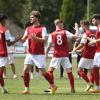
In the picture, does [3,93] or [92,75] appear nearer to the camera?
[3,93]

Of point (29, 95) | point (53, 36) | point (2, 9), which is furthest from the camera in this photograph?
point (2, 9)

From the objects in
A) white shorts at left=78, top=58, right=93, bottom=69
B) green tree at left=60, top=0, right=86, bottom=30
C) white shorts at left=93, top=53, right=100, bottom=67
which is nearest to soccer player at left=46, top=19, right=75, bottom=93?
white shorts at left=93, top=53, right=100, bottom=67

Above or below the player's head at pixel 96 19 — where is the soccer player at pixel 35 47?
below

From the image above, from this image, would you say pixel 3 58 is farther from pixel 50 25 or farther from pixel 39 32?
pixel 50 25

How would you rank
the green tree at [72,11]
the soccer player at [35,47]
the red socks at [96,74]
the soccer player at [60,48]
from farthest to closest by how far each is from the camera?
the green tree at [72,11] → the soccer player at [60,48] → the red socks at [96,74] → the soccer player at [35,47]

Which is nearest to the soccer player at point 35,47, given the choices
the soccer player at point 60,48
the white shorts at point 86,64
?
the soccer player at point 60,48

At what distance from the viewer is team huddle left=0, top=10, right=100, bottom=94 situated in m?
18.0

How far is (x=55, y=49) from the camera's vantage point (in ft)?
62.5

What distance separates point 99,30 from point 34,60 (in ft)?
6.92

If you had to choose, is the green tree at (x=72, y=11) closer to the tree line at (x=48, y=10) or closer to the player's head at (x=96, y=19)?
the tree line at (x=48, y=10)

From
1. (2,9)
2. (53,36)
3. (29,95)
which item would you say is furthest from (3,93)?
(2,9)

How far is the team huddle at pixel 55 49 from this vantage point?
18000mm

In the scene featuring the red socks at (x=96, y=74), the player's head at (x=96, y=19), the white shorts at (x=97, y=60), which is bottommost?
the red socks at (x=96, y=74)

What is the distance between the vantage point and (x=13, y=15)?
83.7 m
